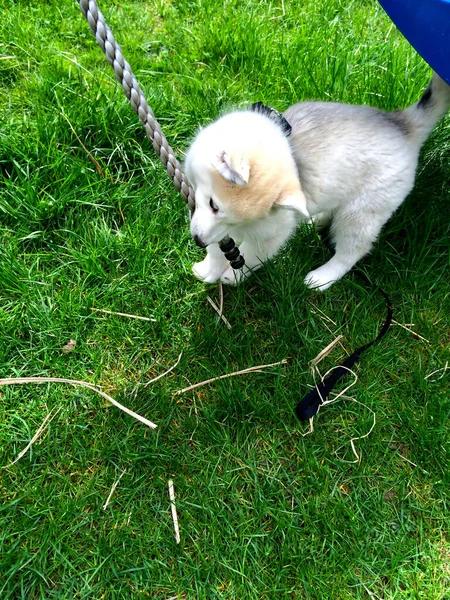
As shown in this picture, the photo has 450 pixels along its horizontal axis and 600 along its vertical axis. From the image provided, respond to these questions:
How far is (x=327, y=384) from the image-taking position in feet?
7.11

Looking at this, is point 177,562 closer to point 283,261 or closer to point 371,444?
point 371,444

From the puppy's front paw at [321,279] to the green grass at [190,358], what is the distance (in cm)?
5

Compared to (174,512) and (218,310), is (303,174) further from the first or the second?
(174,512)

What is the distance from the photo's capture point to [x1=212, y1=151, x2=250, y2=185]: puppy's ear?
166 cm

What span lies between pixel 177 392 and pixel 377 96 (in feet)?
6.12

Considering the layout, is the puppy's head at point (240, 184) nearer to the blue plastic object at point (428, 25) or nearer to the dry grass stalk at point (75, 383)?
the blue plastic object at point (428, 25)

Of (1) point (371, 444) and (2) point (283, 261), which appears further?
(2) point (283, 261)

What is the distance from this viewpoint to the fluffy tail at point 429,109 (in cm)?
208

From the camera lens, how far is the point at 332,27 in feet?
9.98

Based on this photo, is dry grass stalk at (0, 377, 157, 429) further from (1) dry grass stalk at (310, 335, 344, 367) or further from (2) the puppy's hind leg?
(2) the puppy's hind leg

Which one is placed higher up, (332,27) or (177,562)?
(332,27)

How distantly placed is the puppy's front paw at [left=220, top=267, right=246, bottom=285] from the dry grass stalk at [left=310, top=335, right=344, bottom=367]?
1.56 ft

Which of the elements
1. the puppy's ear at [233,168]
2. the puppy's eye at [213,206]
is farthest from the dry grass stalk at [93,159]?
the puppy's ear at [233,168]

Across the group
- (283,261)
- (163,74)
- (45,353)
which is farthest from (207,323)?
(163,74)
